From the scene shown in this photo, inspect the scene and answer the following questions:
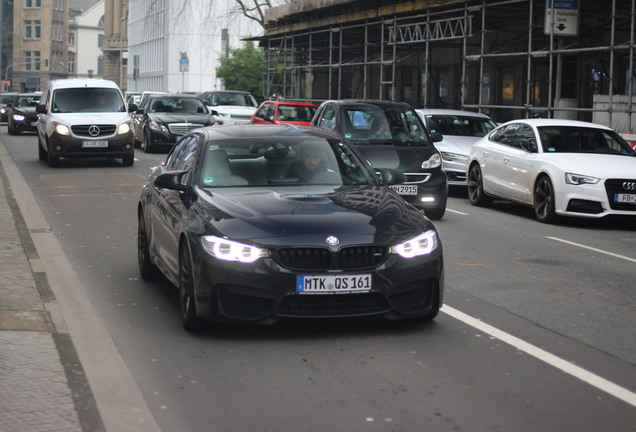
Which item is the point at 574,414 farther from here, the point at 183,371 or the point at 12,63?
the point at 12,63

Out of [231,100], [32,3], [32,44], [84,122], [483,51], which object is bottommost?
[84,122]

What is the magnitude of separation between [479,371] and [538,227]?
8843 millimetres

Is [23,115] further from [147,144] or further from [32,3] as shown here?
[32,3]

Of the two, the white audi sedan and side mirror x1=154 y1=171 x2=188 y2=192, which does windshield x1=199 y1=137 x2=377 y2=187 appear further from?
the white audi sedan

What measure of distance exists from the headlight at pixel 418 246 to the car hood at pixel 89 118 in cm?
1847

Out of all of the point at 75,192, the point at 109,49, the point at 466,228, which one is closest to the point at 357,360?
the point at 466,228

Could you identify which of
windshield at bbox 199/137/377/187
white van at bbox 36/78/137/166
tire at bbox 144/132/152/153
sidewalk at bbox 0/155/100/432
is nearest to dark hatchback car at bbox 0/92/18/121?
tire at bbox 144/132/152/153

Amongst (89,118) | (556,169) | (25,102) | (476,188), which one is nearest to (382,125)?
(476,188)

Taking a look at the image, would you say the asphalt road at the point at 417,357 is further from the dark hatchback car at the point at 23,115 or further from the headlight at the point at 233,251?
the dark hatchback car at the point at 23,115

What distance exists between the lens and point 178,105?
107 ft

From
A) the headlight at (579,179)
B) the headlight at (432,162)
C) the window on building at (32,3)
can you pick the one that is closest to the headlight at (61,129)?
the headlight at (432,162)

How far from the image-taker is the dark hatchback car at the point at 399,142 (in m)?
A: 15.4

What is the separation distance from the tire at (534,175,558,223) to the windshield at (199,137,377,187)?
7.17 meters

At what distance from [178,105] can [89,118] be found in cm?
762
